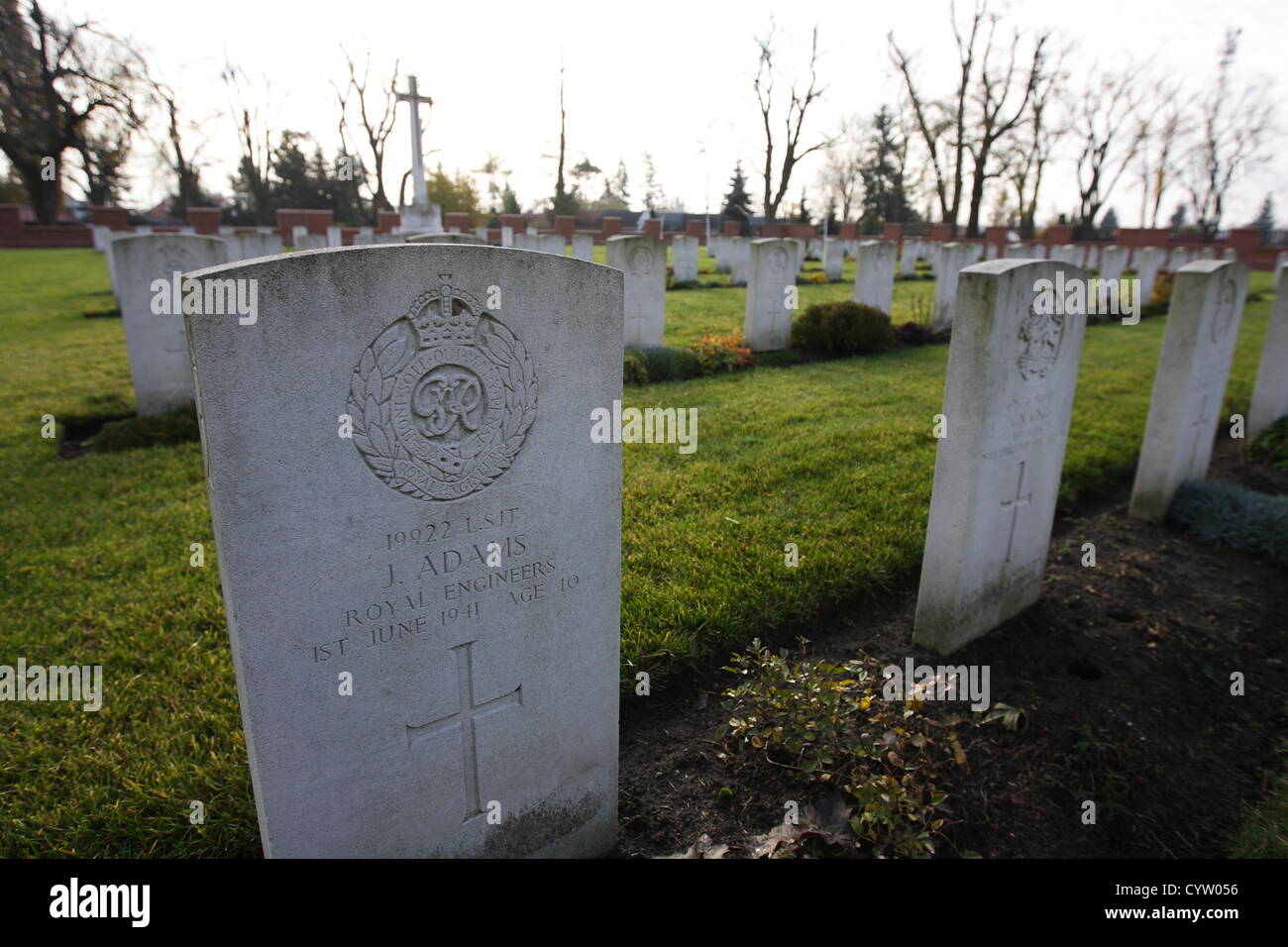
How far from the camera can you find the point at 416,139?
2445 cm

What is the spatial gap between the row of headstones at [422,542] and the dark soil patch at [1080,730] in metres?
0.49

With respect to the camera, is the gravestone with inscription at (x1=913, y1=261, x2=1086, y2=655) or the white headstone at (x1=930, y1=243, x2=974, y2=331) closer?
the gravestone with inscription at (x1=913, y1=261, x2=1086, y2=655)

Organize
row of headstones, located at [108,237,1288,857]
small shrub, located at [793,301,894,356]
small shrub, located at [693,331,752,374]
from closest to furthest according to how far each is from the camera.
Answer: row of headstones, located at [108,237,1288,857]
small shrub, located at [693,331,752,374]
small shrub, located at [793,301,894,356]

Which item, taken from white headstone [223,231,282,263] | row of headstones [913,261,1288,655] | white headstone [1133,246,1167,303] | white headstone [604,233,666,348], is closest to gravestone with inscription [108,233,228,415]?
white headstone [604,233,666,348]

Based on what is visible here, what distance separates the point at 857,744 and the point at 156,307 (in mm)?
7478

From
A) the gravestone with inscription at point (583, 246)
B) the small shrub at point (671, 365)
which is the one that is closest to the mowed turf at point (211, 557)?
the small shrub at point (671, 365)

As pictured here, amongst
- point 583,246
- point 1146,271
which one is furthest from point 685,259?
point 1146,271

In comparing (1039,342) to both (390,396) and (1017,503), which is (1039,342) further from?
(390,396)

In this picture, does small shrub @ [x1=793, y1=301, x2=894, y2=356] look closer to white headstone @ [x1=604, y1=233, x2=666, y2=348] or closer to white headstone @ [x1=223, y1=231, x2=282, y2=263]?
white headstone @ [x1=604, y1=233, x2=666, y2=348]

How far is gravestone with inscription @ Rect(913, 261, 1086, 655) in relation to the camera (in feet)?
11.3

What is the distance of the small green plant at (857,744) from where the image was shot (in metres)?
2.48

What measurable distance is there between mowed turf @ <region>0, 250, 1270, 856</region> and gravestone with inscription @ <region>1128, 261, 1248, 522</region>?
1.93 ft

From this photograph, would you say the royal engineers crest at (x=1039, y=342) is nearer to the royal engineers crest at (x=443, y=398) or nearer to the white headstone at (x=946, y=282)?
the royal engineers crest at (x=443, y=398)
